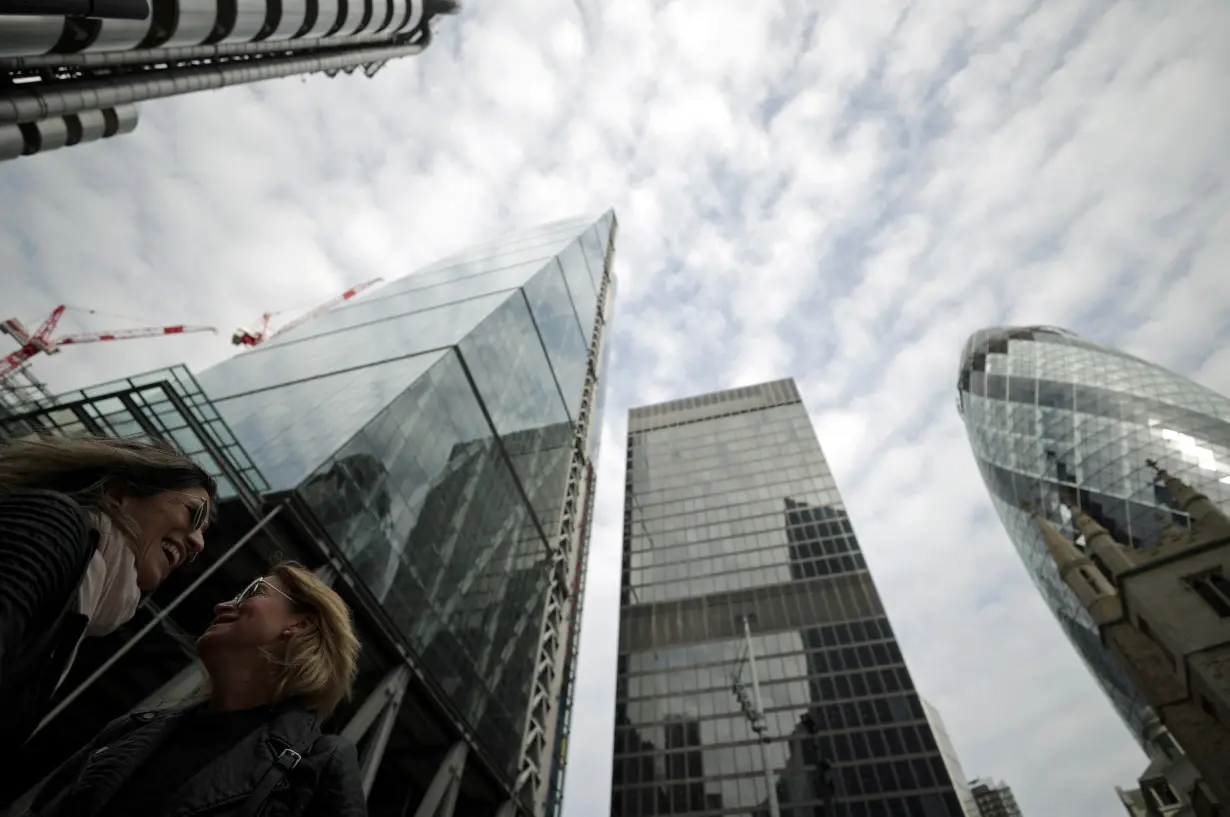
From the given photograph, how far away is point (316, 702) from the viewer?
260cm

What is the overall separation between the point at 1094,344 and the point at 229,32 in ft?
314

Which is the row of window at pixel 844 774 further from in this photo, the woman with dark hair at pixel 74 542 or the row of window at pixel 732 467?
the woman with dark hair at pixel 74 542

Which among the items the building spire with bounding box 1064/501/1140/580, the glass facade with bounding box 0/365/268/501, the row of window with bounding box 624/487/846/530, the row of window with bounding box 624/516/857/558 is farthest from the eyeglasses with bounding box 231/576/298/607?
the row of window with bounding box 624/487/846/530

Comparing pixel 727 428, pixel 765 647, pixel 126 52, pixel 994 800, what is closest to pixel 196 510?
pixel 126 52

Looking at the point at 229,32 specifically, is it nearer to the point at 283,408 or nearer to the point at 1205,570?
the point at 283,408

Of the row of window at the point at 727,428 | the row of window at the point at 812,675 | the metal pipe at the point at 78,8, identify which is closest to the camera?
the metal pipe at the point at 78,8

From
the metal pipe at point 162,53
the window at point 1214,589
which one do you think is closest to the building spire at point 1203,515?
the window at point 1214,589

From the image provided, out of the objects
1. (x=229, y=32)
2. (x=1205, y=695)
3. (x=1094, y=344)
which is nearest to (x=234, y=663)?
(x=229, y=32)

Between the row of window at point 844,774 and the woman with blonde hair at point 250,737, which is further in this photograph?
the row of window at point 844,774

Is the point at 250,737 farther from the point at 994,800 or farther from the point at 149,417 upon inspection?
the point at 994,800

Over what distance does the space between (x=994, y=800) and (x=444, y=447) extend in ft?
561

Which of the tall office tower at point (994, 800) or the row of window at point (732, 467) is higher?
the row of window at point (732, 467)

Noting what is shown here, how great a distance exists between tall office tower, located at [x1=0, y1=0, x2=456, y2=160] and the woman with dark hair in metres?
10.5

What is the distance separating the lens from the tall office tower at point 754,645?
2031 inches
